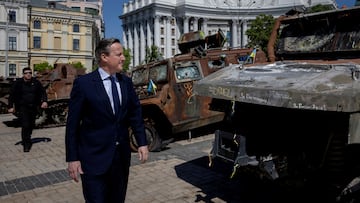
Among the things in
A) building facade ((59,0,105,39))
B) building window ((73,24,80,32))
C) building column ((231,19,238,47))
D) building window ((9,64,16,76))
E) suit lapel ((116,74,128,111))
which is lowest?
suit lapel ((116,74,128,111))

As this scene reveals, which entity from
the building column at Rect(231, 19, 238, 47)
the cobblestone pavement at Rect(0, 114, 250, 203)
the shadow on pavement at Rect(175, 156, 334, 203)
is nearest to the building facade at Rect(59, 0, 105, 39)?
the building column at Rect(231, 19, 238, 47)

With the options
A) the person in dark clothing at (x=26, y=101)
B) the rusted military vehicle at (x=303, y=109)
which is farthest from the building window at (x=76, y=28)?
the rusted military vehicle at (x=303, y=109)

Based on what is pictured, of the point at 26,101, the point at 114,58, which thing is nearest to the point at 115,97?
the point at 114,58

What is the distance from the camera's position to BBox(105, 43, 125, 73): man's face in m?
3.22

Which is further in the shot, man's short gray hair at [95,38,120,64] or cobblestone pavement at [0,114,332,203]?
cobblestone pavement at [0,114,332,203]

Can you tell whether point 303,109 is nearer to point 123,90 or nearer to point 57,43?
point 123,90

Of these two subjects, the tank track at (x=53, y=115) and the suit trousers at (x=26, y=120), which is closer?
the suit trousers at (x=26, y=120)

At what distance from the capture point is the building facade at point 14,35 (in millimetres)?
53094

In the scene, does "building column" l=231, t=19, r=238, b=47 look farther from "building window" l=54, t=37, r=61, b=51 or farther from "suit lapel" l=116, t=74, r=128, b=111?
"suit lapel" l=116, t=74, r=128, b=111

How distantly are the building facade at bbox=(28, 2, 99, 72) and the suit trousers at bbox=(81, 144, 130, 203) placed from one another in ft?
192

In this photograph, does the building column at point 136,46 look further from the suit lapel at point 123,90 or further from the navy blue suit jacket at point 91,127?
the navy blue suit jacket at point 91,127

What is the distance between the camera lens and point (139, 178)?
6059 millimetres

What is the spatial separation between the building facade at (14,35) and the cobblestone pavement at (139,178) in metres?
49.6

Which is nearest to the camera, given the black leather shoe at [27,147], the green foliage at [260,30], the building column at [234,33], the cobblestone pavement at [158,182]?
the cobblestone pavement at [158,182]
